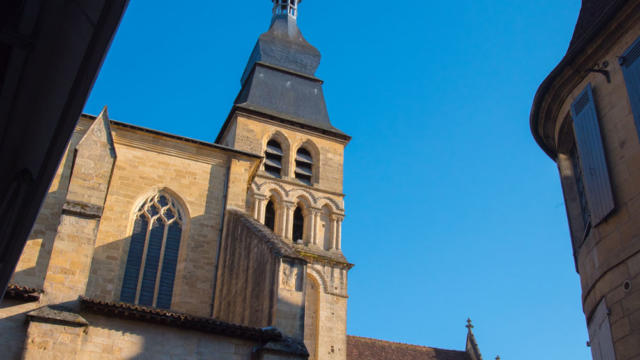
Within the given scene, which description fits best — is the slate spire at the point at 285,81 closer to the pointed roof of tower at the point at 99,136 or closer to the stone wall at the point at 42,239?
the stone wall at the point at 42,239

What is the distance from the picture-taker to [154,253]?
14.6 metres

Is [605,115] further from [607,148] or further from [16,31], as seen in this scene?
[16,31]

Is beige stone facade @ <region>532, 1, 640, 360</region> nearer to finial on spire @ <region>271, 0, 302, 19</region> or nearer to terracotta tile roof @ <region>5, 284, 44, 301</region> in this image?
terracotta tile roof @ <region>5, 284, 44, 301</region>

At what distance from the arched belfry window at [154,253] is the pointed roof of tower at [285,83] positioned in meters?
10.8

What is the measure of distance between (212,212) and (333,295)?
860 centimetres

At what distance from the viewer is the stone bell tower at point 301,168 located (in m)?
22.4

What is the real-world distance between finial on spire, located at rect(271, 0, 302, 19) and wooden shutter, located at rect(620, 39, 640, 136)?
26.6m

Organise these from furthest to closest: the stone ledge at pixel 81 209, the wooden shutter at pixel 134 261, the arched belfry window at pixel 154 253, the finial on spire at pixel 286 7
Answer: the finial on spire at pixel 286 7
the arched belfry window at pixel 154 253
the wooden shutter at pixel 134 261
the stone ledge at pixel 81 209

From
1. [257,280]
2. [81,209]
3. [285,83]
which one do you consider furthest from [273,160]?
[81,209]

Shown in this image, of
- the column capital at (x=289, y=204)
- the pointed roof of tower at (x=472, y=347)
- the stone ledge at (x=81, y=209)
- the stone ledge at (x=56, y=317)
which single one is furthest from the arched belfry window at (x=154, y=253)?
the pointed roof of tower at (x=472, y=347)

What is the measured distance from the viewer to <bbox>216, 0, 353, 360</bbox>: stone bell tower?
22391 mm

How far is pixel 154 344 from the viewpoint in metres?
10.4

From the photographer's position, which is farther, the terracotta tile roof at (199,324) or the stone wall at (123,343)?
the terracotta tile roof at (199,324)

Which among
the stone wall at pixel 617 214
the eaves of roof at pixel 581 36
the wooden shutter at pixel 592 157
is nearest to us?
the stone wall at pixel 617 214
